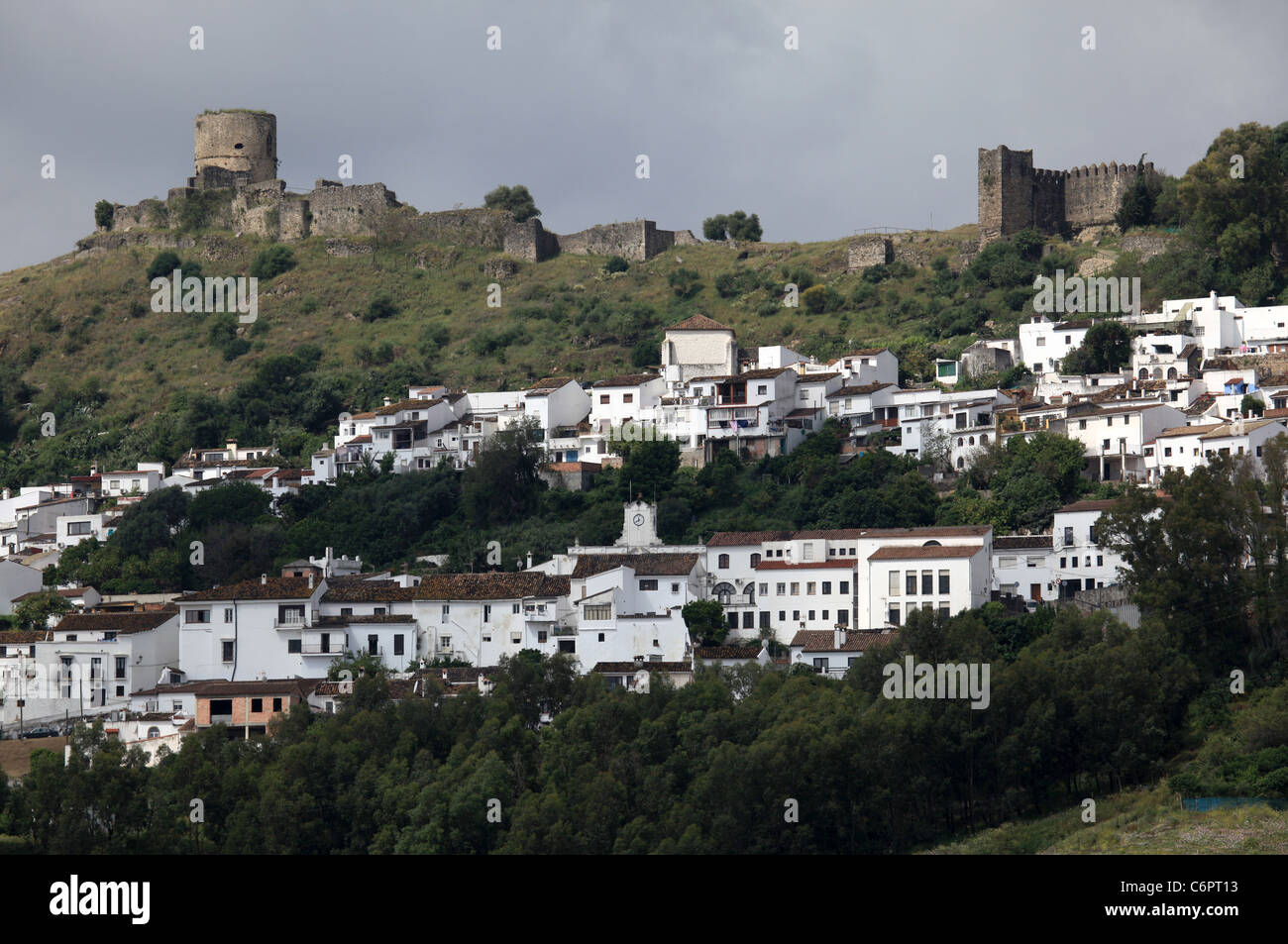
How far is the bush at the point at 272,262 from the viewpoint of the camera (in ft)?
247

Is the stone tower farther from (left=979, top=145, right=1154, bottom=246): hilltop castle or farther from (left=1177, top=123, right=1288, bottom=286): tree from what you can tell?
(left=1177, top=123, right=1288, bottom=286): tree

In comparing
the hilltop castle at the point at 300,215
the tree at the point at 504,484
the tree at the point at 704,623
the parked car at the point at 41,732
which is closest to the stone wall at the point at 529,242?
the hilltop castle at the point at 300,215

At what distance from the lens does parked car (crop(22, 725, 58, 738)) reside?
39.1 m

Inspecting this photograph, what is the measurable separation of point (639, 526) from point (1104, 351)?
1625 cm

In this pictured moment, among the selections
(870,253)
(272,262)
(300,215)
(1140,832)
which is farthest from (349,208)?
(1140,832)

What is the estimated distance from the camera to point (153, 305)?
7481 cm

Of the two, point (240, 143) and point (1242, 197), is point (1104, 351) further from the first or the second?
point (240, 143)

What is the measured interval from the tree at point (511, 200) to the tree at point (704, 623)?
41.8 meters

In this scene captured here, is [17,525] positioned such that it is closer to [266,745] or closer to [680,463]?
[680,463]

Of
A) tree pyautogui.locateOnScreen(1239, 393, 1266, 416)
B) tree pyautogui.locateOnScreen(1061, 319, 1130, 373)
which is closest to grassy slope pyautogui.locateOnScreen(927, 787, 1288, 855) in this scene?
tree pyautogui.locateOnScreen(1239, 393, 1266, 416)

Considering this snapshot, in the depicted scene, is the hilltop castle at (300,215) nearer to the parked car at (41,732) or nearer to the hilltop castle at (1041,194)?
the hilltop castle at (1041,194)

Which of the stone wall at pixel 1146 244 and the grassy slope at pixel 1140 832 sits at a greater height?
the stone wall at pixel 1146 244

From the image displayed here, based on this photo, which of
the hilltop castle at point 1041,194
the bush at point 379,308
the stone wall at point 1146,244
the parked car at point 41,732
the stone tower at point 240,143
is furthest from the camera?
the stone tower at point 240,143

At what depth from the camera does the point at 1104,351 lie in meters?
52.1
